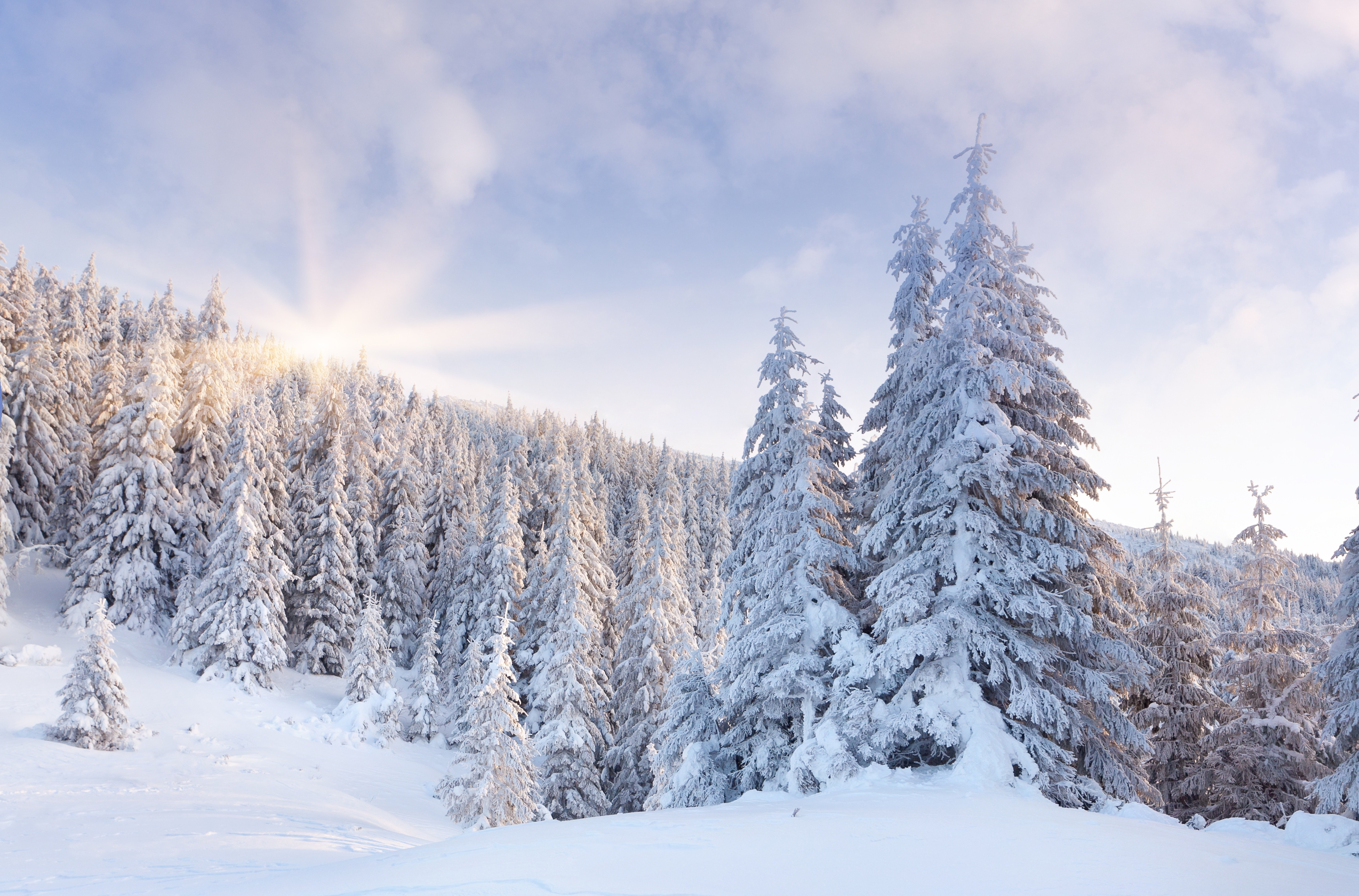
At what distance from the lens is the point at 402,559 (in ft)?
138

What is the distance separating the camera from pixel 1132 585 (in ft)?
43.8

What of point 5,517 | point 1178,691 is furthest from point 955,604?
point 5,517

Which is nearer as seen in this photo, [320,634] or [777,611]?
[777,611]

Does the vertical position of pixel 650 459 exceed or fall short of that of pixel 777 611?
it exceeds it

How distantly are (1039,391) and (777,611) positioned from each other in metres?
6.94

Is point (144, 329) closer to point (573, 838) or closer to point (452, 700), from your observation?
point (452, 700)

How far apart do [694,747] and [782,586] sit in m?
4.07

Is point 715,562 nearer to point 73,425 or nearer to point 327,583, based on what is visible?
point 327,583

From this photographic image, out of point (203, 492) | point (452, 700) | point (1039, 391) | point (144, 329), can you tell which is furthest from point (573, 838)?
point (144, 329)

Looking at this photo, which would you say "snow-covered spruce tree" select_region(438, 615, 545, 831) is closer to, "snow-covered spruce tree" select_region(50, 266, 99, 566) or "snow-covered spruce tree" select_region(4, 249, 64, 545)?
"snow-covered spruce tree" select_region(50, 266, 99, 566)

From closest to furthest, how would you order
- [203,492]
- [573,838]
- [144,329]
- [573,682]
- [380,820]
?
[573,838] < [380,820] < [573,682] < [203,492] < [144,329]

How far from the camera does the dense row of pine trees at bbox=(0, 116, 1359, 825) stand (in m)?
11.2

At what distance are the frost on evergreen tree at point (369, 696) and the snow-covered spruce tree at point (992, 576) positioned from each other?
27.6 m

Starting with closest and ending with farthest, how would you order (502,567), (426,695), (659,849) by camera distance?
(659,849)
(426,695)
(502,567)
